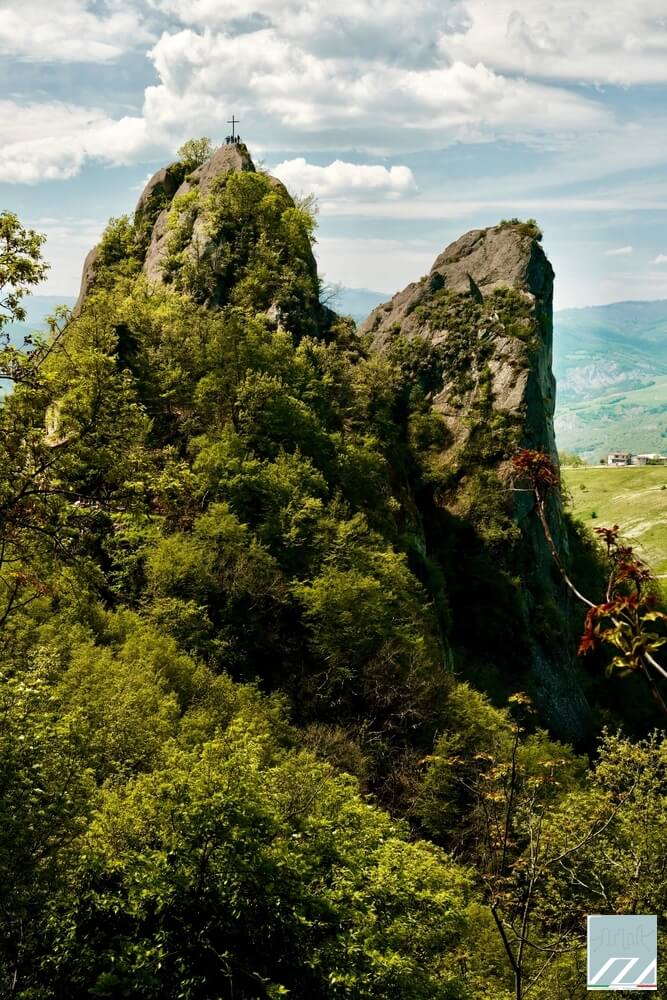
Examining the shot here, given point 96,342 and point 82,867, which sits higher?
point 96,342

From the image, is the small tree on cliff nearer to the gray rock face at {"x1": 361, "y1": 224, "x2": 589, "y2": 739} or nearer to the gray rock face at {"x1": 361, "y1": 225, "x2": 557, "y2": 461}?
the gray rock face at {"x1": 361, "y1": 224, "x2": 589, "y2": 739}

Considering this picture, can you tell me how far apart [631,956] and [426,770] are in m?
19.4

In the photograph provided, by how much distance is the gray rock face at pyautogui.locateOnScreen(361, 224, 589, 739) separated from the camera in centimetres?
7419

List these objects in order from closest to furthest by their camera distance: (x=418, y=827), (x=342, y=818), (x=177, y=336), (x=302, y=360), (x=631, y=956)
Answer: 1. (x=631, y=956)
2. (x=342, y=818)
3. (x=418, y=827)
4. (x=177, y=336)
5. (x=302, y=360)

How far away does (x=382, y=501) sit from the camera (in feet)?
186

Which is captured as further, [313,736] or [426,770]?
[426,770]

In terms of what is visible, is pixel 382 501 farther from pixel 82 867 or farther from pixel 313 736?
pixel 82 867

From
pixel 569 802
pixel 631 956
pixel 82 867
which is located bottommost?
pixel 569 802

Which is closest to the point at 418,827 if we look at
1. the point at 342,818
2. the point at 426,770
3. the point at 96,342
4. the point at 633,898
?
the point at 426,770

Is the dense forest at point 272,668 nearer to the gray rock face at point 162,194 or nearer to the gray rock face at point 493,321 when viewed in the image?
the gray rock face at point 162,194
